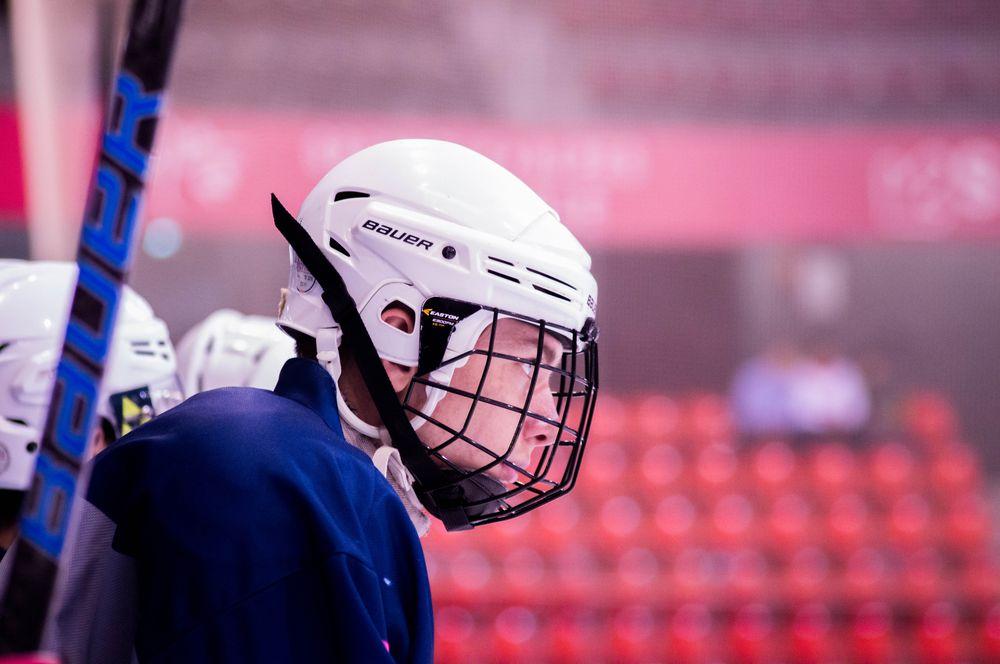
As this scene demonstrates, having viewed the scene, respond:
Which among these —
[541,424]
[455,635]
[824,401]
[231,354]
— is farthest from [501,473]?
[824,401]

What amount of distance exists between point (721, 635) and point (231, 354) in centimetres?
419

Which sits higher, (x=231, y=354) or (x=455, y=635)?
(x=231, y=354)

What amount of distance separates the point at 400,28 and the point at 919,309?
4807mm

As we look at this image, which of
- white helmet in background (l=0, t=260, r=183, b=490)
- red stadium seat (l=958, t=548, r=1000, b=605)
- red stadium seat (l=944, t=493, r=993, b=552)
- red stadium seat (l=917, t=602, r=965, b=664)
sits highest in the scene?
white helmet in background (l=0, t=260, r=183, b=490)

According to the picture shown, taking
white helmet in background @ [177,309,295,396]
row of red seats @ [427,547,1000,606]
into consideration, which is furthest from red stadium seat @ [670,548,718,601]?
white helmet in background @ [177,309,295,396]

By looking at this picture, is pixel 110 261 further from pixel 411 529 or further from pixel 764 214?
pixel 764 214

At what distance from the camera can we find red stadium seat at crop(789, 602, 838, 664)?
5.20 metres

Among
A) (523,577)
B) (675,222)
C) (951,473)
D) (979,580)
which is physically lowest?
(979,580)

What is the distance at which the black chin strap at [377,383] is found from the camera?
108 centimetres

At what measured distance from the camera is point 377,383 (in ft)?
3.54

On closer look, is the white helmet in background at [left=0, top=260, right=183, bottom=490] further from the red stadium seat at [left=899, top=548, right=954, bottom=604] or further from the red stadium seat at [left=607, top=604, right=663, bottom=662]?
the red stadium seat at [left=899, top=548, right=954, bottom=604]

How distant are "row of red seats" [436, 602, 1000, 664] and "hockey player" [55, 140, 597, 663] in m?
4.28

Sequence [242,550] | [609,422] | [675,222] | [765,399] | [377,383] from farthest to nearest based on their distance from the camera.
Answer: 1. [765,399]
2. [609,422]
3. [675,222]
4. [377,383]
5. [242,550]

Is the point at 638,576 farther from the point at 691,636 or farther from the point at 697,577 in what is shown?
the point at 691,636
